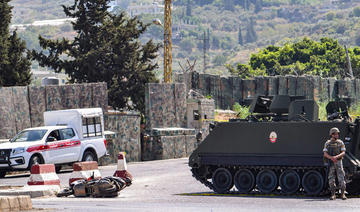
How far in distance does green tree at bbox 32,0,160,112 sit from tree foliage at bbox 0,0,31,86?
7160mm

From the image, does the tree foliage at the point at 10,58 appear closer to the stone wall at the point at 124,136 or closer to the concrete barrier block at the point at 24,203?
the stone wall at the point at 124,136

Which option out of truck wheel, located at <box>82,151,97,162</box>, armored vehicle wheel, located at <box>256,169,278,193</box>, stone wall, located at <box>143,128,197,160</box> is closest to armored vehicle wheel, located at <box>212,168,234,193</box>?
armored vehicle wheel, located at <box>256,169,278,193</box>

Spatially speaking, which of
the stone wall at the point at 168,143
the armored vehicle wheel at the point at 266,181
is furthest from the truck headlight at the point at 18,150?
the stone wall at the point at 168,143

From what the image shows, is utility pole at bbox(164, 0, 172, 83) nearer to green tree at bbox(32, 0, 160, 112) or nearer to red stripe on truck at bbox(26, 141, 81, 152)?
green tree at bbox(32, 0, 160, 112)

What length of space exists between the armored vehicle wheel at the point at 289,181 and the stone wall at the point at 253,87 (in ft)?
135

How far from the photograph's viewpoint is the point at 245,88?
208 ft

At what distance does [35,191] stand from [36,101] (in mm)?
15402

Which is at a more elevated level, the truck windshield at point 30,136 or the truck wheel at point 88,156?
the truck windshield at point 30,136

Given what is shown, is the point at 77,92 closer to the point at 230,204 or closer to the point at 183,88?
the point at 183,88

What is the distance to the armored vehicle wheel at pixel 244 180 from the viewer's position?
2147cm

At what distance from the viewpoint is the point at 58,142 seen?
102ft

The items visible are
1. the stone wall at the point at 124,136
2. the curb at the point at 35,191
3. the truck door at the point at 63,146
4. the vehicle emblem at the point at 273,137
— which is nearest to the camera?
the curb at the point at 35,191

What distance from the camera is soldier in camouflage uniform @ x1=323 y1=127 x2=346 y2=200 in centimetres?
1934

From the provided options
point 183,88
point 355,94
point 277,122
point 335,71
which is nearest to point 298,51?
point 335,71
